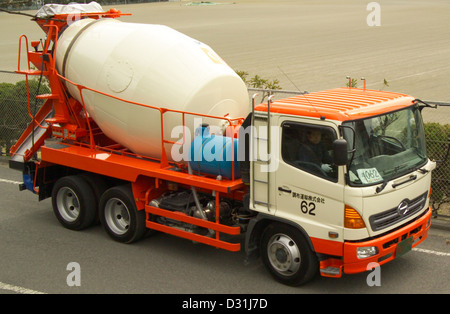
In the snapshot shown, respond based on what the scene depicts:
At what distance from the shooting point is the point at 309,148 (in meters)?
7.28

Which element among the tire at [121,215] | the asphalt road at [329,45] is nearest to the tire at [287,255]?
the tire at [121,215]

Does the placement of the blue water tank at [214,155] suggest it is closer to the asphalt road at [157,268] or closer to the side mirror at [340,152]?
the asphalt road at [157,268]

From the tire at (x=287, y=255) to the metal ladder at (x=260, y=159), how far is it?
1.20ft

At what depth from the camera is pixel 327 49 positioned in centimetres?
3400

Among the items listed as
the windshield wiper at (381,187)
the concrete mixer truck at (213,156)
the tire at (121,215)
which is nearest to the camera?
the windshield wiper at (381,187)

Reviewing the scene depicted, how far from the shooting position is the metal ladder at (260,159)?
24.9ft

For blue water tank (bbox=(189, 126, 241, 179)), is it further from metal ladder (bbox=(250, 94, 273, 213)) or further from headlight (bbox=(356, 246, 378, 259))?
headlight (bbox=(356, 246, 378, 259))

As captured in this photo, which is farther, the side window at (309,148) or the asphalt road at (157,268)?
the asphalt road at (157,268)

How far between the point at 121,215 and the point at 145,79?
213 cm

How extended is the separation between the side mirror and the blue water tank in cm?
171

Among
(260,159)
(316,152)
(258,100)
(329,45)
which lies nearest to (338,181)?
(316,152)

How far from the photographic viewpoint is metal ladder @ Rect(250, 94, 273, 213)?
759cm
